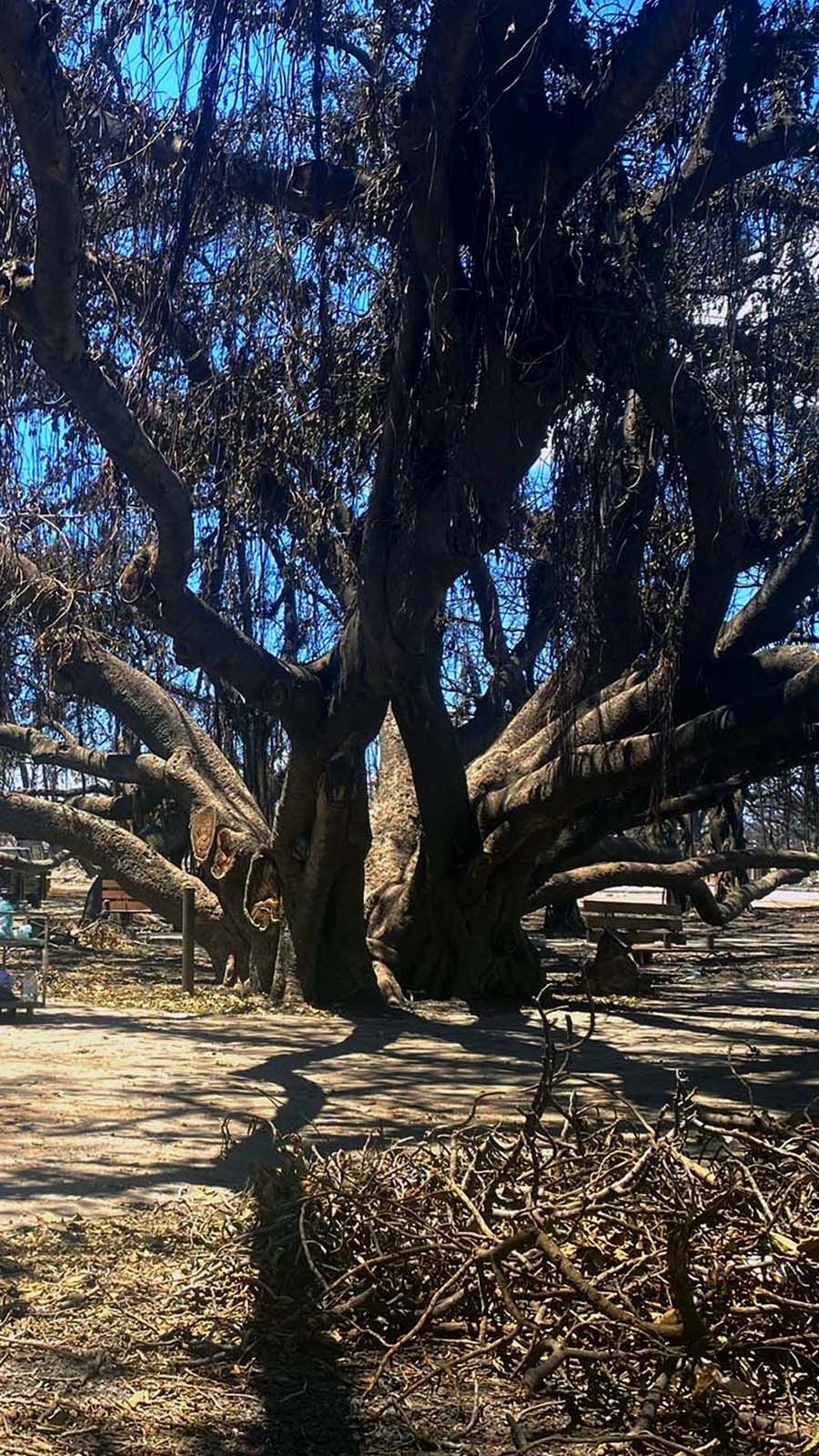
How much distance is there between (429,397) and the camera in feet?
28.2

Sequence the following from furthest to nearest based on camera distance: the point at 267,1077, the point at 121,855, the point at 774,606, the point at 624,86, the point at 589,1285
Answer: the point at 121,855
the point at 774,606
the point at 267,1077
the point at 624,86
the point at 589,1285

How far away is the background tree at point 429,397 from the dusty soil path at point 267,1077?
177 centimetres

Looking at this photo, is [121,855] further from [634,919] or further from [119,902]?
[634,919]

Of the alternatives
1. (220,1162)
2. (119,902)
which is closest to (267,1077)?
(220,1162)

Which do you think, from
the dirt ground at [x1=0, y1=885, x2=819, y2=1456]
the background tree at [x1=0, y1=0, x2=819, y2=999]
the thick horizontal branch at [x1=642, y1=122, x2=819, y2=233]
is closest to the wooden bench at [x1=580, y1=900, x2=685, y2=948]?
the dirt ground at [x1=0, y1=885, x2=819, y2=1456]

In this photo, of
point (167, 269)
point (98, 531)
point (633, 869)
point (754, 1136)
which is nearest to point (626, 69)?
point (167, 269)

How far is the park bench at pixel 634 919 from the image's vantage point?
17.2m

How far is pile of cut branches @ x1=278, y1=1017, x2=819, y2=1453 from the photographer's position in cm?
319

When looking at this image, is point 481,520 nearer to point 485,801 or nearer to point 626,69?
point 626,69

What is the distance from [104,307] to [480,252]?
2.60 meters

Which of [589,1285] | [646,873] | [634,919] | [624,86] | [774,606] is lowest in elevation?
[589,1285]

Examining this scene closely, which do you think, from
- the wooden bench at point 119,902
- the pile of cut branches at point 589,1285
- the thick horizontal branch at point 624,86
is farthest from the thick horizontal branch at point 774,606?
the wooden bench at point 119,902

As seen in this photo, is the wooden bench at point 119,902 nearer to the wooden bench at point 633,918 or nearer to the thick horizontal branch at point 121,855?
the thick horizontal branch at point 121,855

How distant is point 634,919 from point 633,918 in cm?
2
